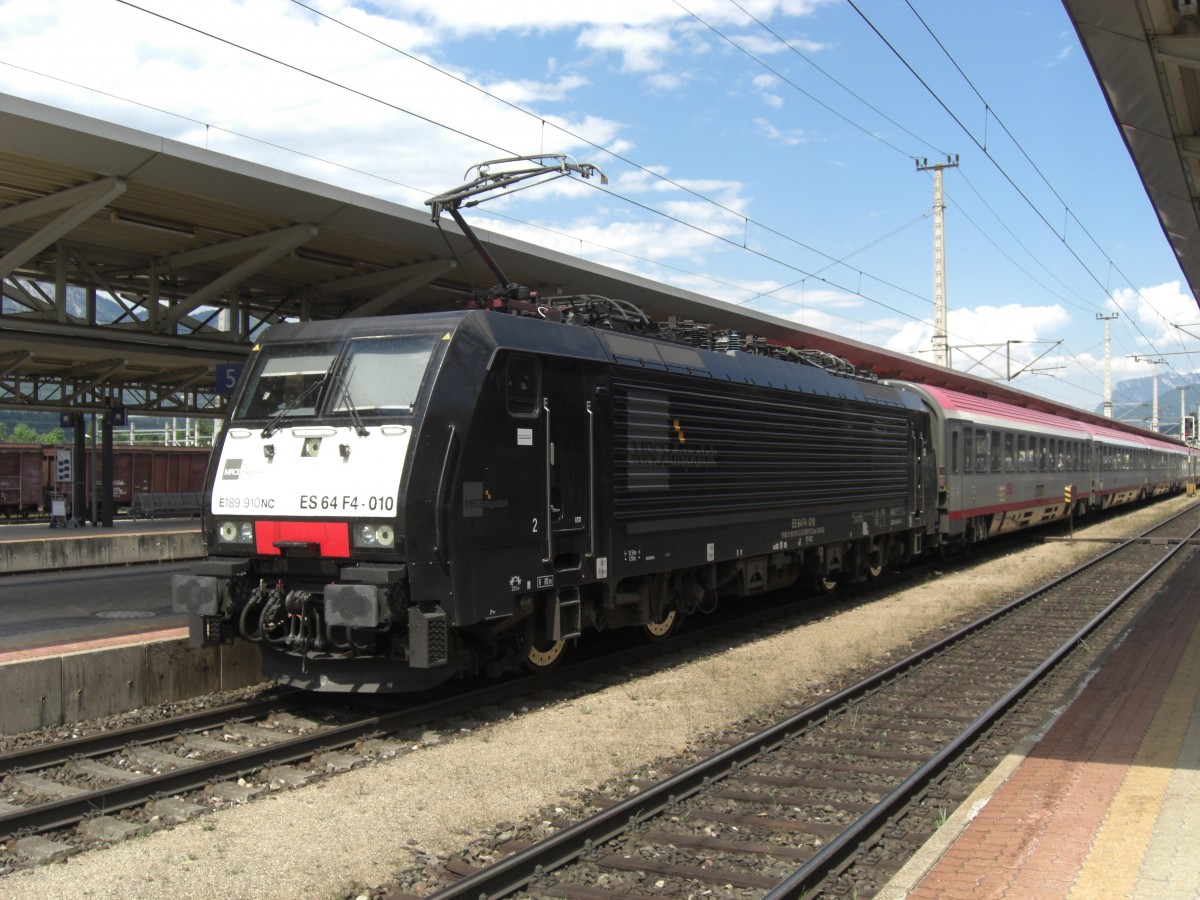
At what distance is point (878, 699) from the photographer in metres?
9.27

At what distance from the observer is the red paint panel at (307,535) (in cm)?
775

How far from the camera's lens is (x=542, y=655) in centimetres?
949

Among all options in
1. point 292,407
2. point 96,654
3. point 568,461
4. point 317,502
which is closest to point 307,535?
point 317,502

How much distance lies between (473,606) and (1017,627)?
27.3 ft

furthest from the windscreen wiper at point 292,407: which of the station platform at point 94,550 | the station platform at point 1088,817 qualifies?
the station platform at point 94,550

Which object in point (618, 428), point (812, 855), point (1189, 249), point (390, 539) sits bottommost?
point (812, 855)

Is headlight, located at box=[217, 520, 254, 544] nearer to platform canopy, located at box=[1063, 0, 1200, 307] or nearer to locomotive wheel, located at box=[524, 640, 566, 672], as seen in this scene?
locomotive wheel, located at box=[524, 640, 566, 672]

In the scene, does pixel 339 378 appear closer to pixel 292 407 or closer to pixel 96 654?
pixel 292 407

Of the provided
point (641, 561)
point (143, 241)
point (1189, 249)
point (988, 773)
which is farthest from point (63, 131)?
point (1189, 249)

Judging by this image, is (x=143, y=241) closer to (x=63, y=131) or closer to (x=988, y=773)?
(x=63, y=131)

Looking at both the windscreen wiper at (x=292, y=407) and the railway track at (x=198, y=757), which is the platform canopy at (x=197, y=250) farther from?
the railway track at (x=198, y=757)

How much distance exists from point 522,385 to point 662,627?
4.08 m

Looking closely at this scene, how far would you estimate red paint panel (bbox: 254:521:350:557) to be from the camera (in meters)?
7.75

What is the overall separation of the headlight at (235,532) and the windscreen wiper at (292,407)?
2.49ft
